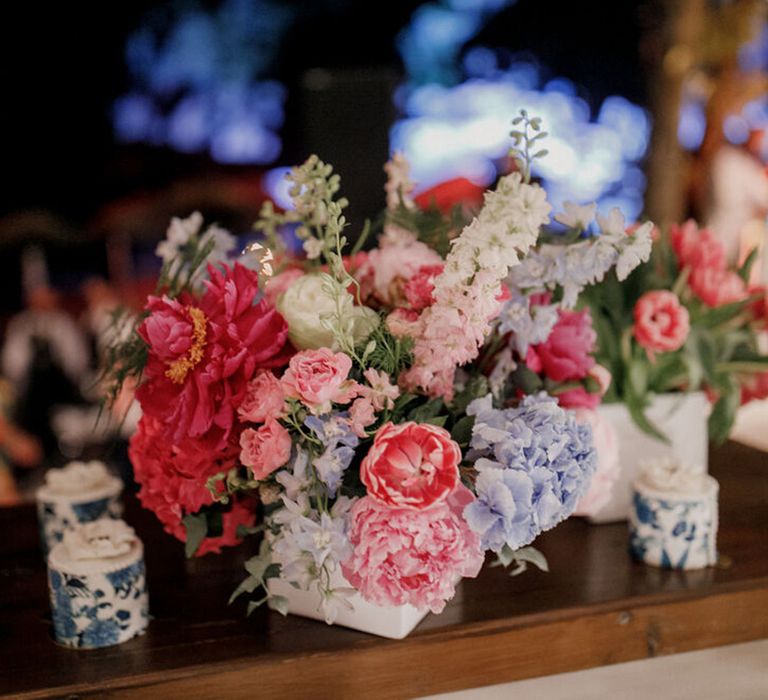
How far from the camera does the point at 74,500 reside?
3.34 feet

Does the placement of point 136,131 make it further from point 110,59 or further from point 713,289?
point 713,289

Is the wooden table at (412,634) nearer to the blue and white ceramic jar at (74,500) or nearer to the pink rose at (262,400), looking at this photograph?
the blue and white ceramic jar at (74,500)

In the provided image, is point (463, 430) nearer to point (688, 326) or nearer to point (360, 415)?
point (360, 415)

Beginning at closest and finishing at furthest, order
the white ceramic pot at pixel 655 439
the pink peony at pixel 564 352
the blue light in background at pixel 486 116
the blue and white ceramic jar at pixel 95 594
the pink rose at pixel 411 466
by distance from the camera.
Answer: the pink rose at pixel 411 466 → the blue and white ceramic jar at pixel 95 594 → the pink peony at pixel 564 352 → the white ceramic pot at pixel 655 439 → the blue light in background at pixel 486 116

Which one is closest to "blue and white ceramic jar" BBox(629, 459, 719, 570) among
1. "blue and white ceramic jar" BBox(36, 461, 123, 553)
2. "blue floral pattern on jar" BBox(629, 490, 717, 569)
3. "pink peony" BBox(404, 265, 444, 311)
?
"blue floral pattern on jar" BBox(629, 490, 717, 569)

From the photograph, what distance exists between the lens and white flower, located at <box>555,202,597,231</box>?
883mm

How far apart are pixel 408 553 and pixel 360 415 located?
119 mm

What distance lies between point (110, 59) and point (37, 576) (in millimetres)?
2405

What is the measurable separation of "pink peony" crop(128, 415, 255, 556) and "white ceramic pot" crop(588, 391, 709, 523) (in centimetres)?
46

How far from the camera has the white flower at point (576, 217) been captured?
0.88 metres

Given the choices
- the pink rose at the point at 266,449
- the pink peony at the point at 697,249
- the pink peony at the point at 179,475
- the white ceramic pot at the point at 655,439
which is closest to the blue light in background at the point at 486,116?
the pink peony at the point at 697,249

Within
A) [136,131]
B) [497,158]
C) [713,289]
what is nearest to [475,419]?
[713,289]

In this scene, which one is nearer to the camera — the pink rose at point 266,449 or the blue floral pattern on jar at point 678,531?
the pink rose at point 266,449

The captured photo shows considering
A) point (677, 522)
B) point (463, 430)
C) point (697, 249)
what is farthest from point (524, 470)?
A: point (697, 249)
